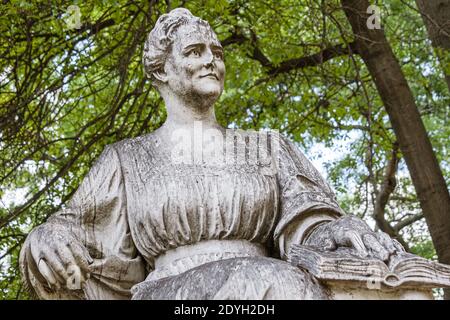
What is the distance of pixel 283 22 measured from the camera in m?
11.2

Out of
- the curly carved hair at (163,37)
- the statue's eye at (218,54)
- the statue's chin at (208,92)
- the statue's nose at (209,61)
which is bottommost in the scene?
the statue's chin at (208,92)

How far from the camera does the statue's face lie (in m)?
5.81

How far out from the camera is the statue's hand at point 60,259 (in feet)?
16.9

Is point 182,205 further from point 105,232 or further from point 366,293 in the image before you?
point 366,293

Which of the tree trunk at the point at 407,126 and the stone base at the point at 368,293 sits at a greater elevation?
the tree trunk at the point at 407,126

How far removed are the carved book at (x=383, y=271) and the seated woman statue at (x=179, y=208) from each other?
0.16 metres

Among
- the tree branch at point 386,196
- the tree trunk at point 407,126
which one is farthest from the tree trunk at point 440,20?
the tree branch at point 386,196

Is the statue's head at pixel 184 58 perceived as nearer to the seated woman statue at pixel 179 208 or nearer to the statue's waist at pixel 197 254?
the seated woman statue at pixel 179 208

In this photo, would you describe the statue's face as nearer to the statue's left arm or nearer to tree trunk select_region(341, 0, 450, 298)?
the statue's left arm

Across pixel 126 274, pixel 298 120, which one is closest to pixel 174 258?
pixel 126 274

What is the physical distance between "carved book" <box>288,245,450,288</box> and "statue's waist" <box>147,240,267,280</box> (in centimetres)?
74

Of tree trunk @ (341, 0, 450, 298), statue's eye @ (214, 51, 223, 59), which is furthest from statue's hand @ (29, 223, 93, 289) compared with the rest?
tree trunk @ (341, 0, 450, 298)
